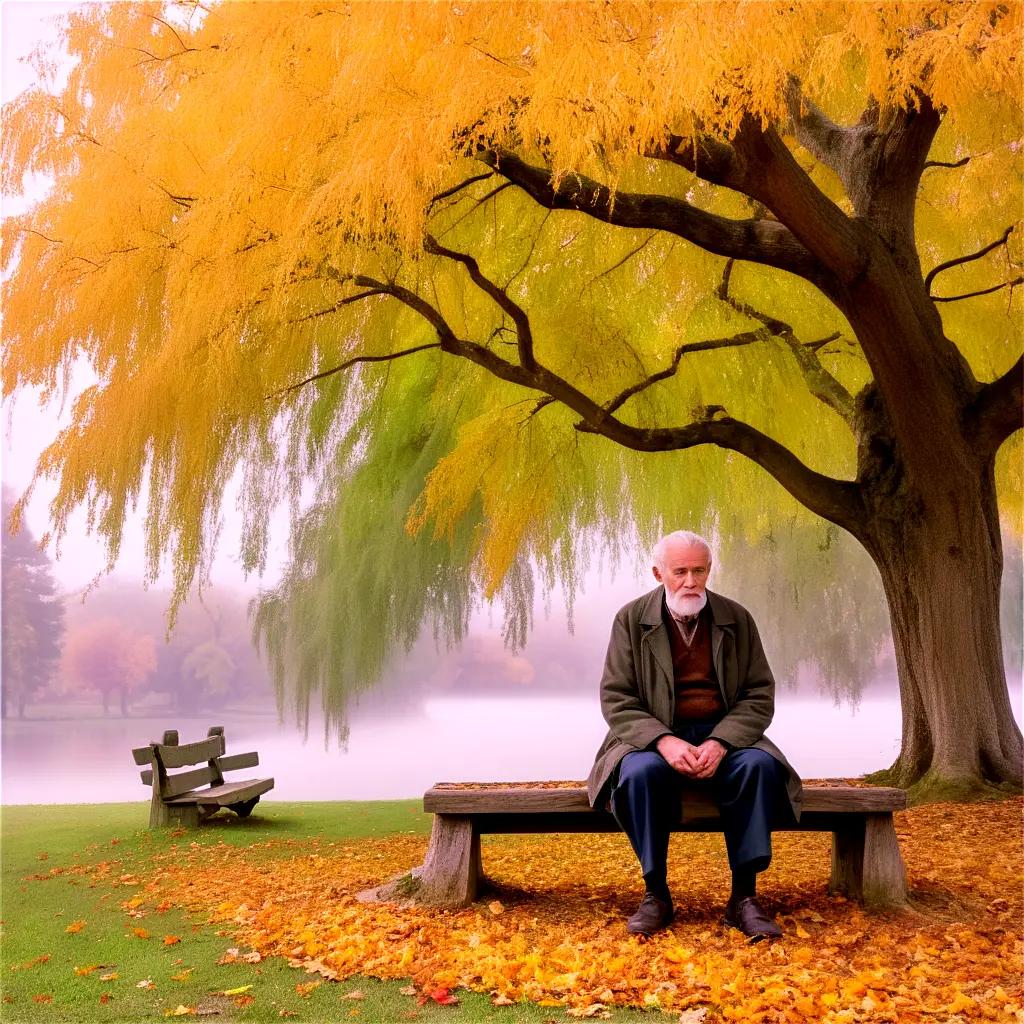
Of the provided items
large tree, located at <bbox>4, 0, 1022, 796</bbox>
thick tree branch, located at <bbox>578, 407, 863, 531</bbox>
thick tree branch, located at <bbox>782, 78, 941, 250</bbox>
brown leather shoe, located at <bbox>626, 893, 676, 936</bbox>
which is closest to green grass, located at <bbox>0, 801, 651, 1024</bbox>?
brown leather shoe, located at <bbox>626, 893, 676, 936</bbox>

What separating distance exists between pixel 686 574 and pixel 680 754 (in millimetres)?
512

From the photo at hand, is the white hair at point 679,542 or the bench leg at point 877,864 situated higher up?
the white hair at point 679,542

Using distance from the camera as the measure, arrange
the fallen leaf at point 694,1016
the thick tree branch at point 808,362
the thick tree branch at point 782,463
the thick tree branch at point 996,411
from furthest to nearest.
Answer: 1. the thick tree branch at point 808,362
2. the thick tree branch at point 782,463
3. the thick tree branch at point 996,411
4. the fallen leaf at point 694,1016

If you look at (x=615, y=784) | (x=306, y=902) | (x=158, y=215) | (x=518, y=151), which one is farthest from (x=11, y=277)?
(x=615, y=784)

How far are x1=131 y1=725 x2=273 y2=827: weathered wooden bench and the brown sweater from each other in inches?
134

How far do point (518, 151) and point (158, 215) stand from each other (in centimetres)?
168

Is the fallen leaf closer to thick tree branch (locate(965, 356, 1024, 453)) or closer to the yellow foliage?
the yellow foliage

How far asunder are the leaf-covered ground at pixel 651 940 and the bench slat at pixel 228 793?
3.86 feet

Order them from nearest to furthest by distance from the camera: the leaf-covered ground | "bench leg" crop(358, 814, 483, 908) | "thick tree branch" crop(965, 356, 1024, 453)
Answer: the leaf-covered ground < "bench leg" crop(358, 814, 483, 908) < "thick tree branch" crop(965, 356, 1024, 453)

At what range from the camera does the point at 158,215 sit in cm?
479

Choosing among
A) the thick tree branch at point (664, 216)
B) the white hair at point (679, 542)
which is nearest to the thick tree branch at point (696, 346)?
the thick tree branch at point (664, 216)

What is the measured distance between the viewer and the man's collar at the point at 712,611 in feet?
9.91

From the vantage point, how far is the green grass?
2.36 meters

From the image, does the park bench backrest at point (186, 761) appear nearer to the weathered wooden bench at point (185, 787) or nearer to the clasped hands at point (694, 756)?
the weathered wooden bench at point (185, 787)
